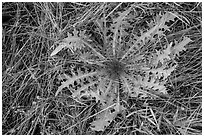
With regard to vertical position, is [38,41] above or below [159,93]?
above

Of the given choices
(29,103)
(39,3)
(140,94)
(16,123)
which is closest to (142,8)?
(140,94)

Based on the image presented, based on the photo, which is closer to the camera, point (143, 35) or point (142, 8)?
point (143, 35)

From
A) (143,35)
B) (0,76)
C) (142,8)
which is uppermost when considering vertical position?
(142,8)

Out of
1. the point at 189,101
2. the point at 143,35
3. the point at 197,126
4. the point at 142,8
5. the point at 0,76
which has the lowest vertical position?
the point at 197,126

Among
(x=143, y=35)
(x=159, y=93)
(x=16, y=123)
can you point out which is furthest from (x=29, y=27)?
(x=159, y=93)

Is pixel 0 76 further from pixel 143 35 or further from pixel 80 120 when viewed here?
pixel 143 35

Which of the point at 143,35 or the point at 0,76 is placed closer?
the point at 143,35

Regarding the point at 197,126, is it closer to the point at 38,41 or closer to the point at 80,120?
the point at 80,120

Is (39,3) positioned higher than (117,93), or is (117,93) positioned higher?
(39,3)

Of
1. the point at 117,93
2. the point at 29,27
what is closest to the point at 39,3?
the point at 29,27
